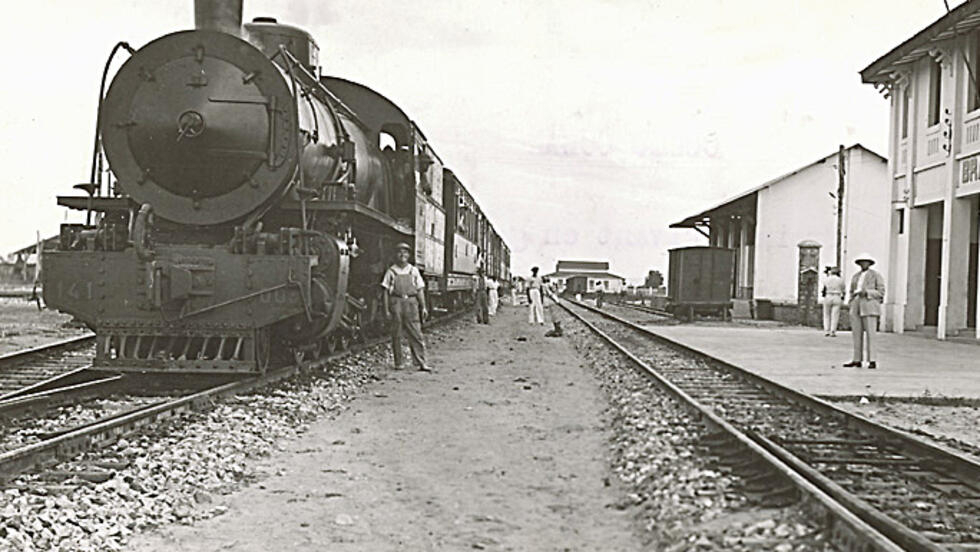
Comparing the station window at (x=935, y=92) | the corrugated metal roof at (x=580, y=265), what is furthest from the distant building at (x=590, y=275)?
the station window at (x=935, y=92)

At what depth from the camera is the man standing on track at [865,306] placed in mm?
12820

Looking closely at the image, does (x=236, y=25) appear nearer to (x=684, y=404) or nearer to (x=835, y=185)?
(x=684, y=404)

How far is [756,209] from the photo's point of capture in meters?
36.8

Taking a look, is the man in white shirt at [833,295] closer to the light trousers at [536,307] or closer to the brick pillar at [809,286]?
the brick pillar at [809,286]

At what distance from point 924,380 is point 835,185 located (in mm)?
25665

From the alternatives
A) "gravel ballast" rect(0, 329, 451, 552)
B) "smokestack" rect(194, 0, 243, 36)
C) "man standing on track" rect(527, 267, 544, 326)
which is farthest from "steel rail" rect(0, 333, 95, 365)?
"man standing on track" rect(527, 267, 544, 326)

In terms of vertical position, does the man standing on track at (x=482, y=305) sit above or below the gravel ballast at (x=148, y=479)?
above

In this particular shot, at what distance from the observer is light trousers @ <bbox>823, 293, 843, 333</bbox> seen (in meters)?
20.5

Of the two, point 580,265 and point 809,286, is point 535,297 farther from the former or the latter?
point 580,265

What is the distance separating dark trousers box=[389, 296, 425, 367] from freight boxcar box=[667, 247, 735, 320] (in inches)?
760

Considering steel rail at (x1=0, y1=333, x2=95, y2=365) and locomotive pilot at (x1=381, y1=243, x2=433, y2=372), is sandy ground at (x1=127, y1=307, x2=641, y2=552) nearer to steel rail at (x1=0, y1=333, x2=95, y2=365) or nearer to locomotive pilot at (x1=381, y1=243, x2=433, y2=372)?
locomotive pilot at (x1=381, y1=243, x2=433, y2=372)

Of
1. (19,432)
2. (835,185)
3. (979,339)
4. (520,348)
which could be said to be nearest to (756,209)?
(835,185)

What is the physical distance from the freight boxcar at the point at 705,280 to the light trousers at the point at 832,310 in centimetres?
878

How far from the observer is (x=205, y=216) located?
9.24 m
